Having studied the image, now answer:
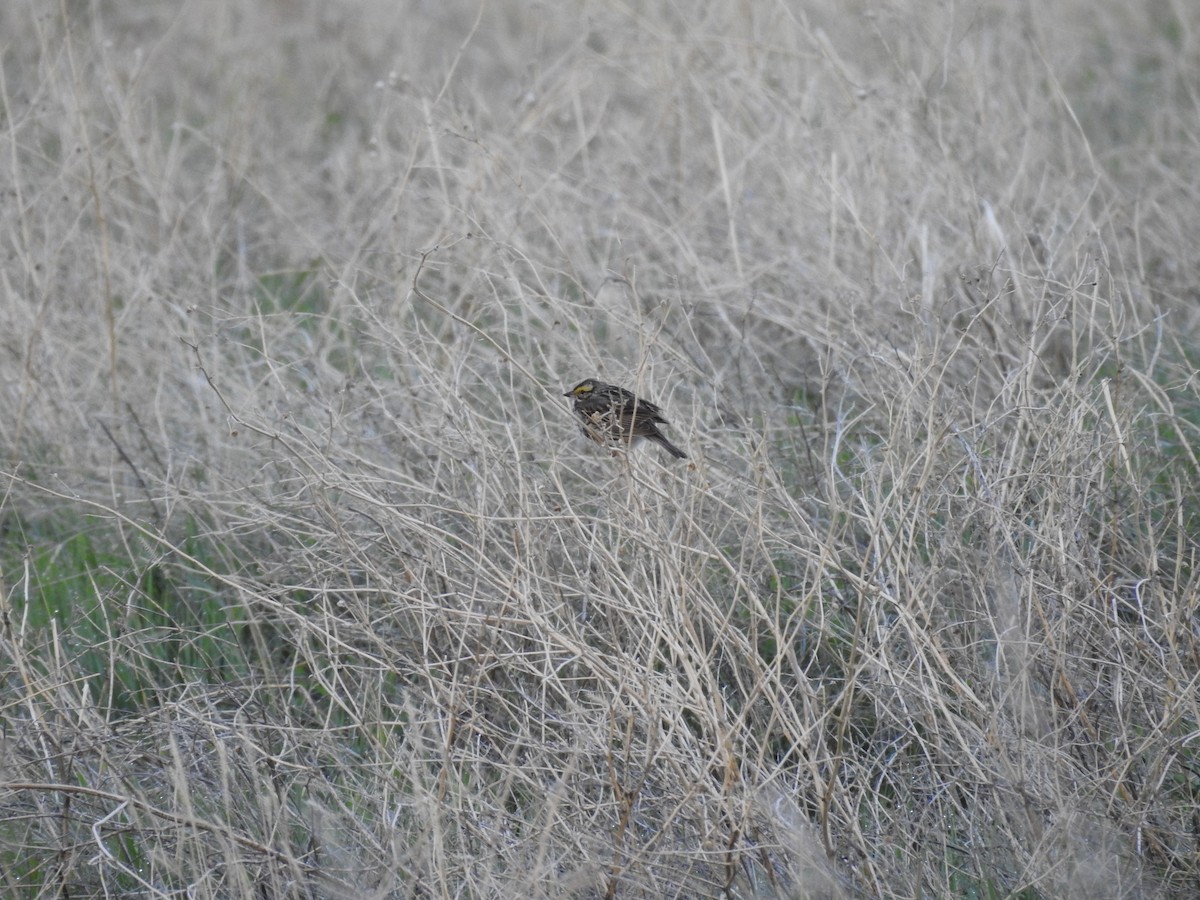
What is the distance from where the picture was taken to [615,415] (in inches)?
157

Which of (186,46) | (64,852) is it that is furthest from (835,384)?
(186,46)

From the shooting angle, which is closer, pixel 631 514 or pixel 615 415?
pixel 631 514

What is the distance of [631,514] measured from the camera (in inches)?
138

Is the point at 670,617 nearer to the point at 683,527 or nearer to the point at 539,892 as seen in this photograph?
the point at 683,527

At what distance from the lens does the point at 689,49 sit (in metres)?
6.83

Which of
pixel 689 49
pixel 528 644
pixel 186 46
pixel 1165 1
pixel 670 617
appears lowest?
pixel 186 46

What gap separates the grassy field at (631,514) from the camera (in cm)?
323

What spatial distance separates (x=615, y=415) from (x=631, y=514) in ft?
1.91

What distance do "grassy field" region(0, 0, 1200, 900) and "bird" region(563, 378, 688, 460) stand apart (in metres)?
0.08

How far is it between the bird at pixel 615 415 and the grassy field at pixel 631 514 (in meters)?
0.08

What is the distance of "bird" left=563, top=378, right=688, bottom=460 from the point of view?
3.89 metres

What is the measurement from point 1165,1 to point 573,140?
5052 millimetres

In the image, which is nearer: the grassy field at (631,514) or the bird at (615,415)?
the grassy field at (631,514)

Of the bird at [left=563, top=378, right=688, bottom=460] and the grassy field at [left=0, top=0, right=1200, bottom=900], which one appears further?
the bird at [left=563, top=378, right=688, bottom=460]
